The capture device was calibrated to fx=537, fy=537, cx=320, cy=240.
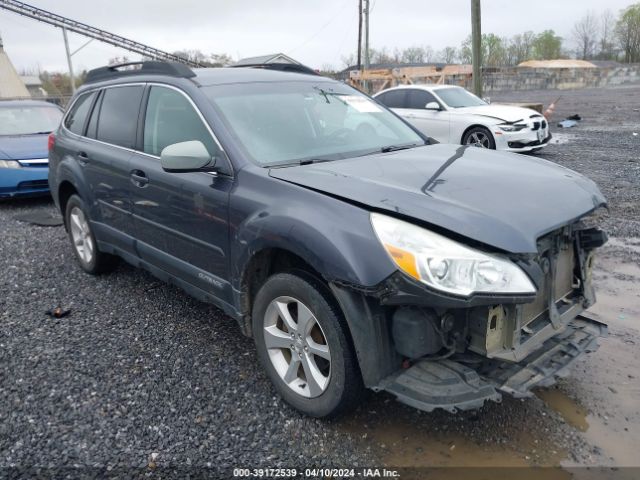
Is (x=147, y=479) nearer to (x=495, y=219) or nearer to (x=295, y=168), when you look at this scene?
(x=295, y=168)

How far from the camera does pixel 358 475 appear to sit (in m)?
2.51

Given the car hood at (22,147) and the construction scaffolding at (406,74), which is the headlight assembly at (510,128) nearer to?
the car hood at (22,147)

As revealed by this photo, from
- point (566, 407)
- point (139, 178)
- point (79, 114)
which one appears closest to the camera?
point (566, 407)

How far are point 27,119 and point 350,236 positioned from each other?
8758 mm

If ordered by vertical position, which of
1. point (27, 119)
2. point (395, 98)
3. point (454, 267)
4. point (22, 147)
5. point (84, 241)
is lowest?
point (84, 241)

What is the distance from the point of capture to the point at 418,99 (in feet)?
39.8

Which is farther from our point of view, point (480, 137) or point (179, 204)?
point (480, 137)

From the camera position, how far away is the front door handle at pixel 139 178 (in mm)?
3764

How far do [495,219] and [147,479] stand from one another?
2001mm

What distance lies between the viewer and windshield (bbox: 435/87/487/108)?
38.6 ft

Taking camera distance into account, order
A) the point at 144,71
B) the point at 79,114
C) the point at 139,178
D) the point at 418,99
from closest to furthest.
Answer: the point at 139,178 < the point at 144,71 < the point at 79,114 < the point at 418,99

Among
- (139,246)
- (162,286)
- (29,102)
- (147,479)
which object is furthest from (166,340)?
(29,102)

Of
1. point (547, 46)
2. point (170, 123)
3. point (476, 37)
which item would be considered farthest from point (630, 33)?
point (170, 123)

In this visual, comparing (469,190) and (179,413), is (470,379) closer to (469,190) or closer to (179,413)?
(469,190)
